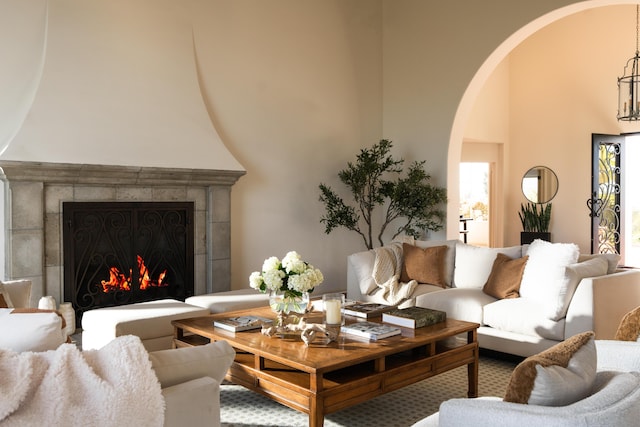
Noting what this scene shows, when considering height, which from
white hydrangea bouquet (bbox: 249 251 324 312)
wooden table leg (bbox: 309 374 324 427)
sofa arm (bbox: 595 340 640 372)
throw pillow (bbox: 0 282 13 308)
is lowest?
wooden table leg (bbox: 309 374 324 427)

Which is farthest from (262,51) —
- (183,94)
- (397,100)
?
(397,100)

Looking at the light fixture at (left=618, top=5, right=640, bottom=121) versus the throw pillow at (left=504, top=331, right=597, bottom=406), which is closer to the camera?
the throw pillow at (left=504, top=331, right=597, bottom=406)

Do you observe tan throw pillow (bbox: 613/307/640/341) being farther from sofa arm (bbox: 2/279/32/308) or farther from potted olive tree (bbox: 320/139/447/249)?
potted olive tree (bbox: 320/139/447/249)

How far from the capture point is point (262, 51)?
645 cm

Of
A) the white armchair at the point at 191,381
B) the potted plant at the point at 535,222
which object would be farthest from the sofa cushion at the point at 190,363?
the potted plant at the point at 535,222

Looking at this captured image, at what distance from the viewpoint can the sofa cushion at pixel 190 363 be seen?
188 cm

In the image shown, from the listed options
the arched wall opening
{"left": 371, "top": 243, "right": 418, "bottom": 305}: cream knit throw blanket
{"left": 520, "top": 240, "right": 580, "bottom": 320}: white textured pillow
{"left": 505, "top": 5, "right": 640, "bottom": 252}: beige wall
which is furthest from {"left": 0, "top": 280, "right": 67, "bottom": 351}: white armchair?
{"left": 505, "top": 5, "right": 640, "bottom": 252}: beige wall

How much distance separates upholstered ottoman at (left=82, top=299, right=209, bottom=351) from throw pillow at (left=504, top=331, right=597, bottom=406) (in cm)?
288

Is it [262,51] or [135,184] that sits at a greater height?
[262,51]

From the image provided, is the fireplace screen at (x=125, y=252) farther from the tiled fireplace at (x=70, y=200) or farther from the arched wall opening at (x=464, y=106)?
the arched wall opening at (x=464, y=106)

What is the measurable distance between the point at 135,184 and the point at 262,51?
2.08m

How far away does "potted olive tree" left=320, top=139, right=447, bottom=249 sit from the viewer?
6.77 meters

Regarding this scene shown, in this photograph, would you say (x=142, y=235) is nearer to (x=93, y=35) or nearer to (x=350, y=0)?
(x=93, y=35)

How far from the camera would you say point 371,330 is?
3.23 meters
